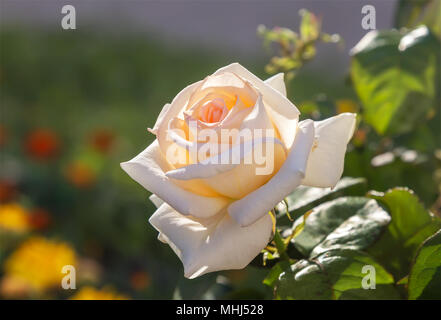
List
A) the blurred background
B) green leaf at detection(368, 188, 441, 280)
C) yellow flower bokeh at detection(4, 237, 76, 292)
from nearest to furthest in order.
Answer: green leaf at detection(368, 188, 441, 280)
the blurred background
yellow flower bokeh at detection(4, 237, 76, 292)

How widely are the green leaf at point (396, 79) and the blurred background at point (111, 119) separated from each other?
0.11 ft

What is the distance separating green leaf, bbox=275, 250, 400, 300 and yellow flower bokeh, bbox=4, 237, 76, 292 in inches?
23.5

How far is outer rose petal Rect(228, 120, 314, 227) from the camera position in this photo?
0.28 m

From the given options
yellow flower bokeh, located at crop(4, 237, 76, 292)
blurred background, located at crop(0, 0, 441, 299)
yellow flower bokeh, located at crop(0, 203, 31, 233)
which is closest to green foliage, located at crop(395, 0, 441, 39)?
blurred background, located at crop(0, 0, 441, 299)

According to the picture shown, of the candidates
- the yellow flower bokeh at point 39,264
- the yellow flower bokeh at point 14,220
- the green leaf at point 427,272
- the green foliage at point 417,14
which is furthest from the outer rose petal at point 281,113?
the yellow flower bokeh at point 14,220

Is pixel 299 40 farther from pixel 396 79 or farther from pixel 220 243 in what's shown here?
pixel 220 243

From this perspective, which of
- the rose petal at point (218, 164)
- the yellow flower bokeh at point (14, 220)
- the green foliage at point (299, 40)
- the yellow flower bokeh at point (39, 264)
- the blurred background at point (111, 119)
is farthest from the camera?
the yellow flower bokeh at point (14, 220)

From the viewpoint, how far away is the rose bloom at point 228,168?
282mm

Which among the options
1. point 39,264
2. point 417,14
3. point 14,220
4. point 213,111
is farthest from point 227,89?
point 14,220

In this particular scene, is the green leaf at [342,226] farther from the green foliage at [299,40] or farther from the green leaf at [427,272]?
the green foliage at [299,40]

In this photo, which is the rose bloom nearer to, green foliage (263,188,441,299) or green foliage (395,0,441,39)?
green foliage (263,188,441,299)

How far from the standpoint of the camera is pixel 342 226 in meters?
0.37

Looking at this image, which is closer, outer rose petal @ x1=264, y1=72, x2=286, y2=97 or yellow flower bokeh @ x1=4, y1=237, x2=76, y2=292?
outer rose petal @ x1=264, y1=72, x2=286, y2=97
